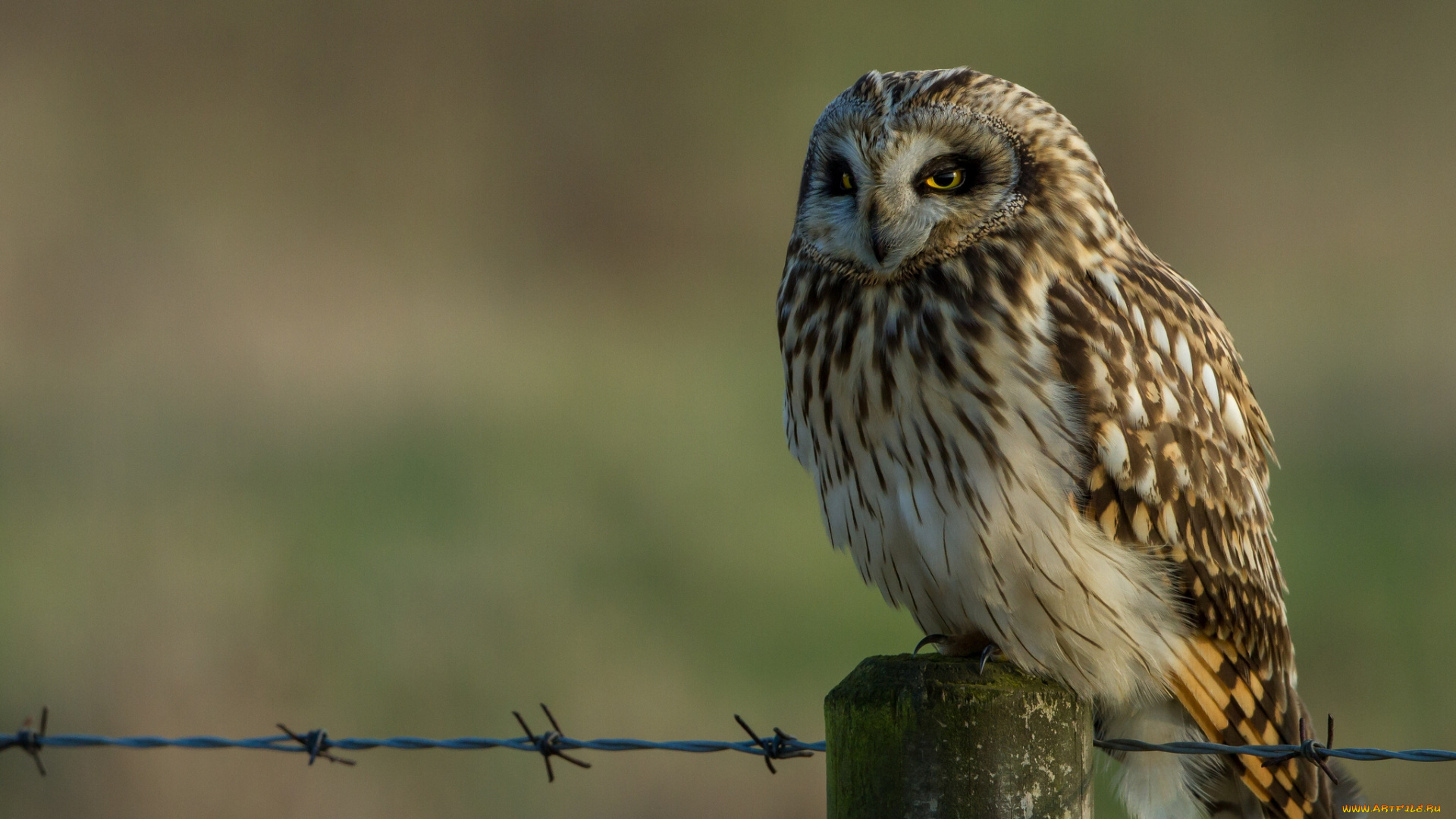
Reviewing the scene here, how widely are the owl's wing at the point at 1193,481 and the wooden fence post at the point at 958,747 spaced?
85 cm

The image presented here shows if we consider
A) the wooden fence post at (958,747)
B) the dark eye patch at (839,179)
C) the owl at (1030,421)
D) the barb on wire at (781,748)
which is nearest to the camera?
the wooden fence post at (958,747)

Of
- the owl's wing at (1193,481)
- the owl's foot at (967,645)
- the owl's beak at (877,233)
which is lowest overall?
the owl's foot at (967,645)

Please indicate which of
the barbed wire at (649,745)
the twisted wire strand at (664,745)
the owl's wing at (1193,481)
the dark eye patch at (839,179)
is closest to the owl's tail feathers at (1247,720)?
the owl's wing at (1193,481)

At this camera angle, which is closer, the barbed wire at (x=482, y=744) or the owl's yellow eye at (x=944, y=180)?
the barbed wire at (x=482, y=744)

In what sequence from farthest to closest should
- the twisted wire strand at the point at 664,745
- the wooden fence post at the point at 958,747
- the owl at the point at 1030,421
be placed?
the owl at the point at 1030,421
the twisted wire strand at the point at 664,745
the wooden fence post at the point at 958,747

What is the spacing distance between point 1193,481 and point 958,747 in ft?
3.73

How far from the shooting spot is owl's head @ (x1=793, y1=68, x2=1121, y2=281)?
2842 mm

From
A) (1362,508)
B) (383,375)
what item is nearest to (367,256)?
(383,375)

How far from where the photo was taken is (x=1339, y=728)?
5789 mm

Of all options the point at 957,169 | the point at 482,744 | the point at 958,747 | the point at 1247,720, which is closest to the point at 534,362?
the point at 957,169

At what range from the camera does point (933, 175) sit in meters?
2.88

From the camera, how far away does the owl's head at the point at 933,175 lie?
112 inches

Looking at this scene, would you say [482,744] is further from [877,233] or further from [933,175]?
[933,175]

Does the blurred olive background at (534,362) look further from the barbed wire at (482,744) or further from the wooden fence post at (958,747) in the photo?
the wooden fence post at (958,747)
